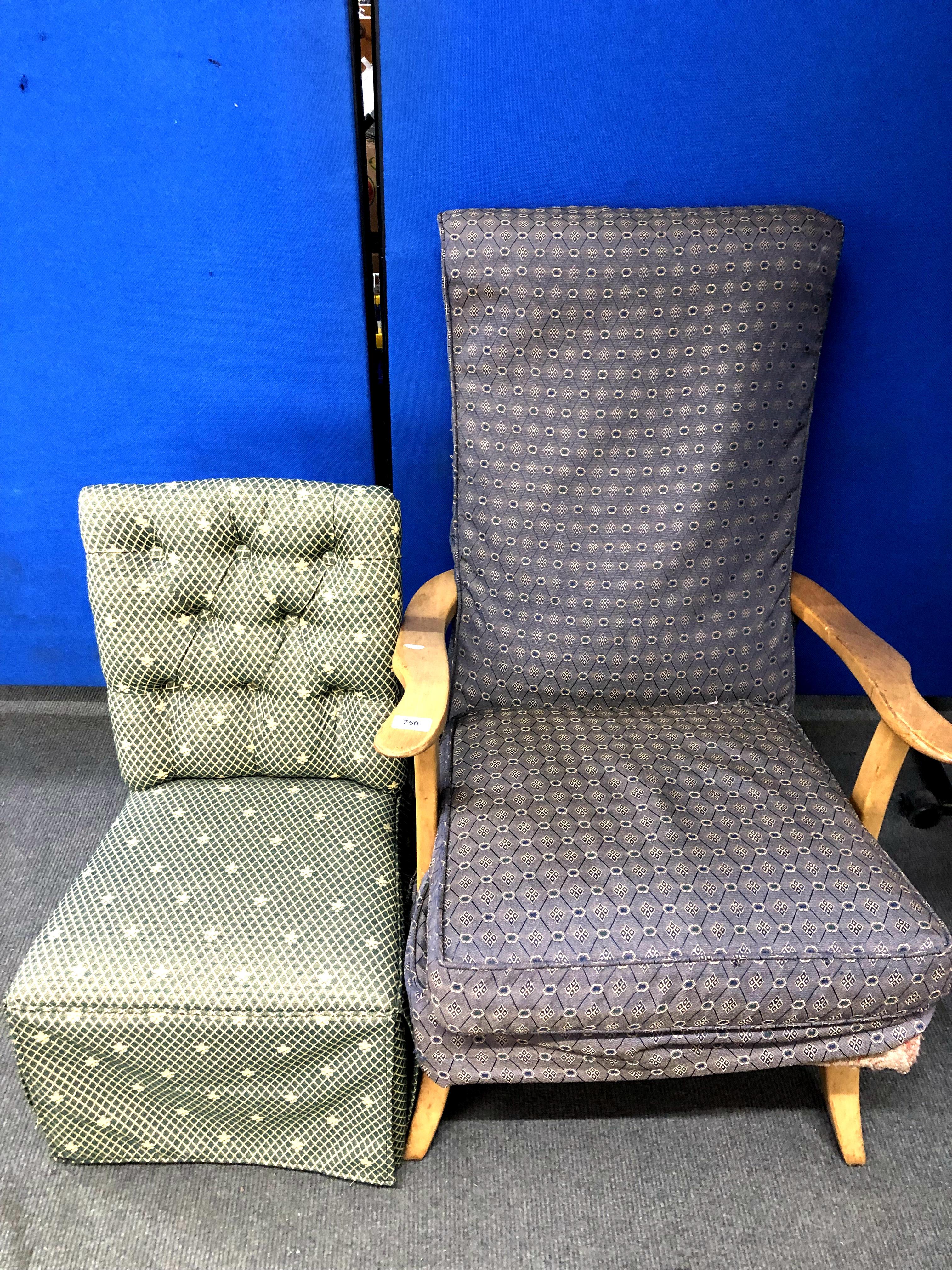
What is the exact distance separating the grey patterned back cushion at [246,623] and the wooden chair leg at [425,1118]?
460mm

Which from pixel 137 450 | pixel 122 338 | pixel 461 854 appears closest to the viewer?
pixel 461 854

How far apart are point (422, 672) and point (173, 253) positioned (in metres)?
0.91

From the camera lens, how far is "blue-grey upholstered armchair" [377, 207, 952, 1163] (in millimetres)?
1176

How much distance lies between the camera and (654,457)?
60.6 inches

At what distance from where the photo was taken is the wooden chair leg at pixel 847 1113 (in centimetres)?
136

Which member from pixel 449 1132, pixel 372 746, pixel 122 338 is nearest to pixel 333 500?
pixel 372 746

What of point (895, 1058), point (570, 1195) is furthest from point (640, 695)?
point (570, 1195)

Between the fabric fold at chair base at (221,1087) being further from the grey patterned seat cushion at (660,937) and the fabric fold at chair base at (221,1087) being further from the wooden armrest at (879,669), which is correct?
the wooden armrest at (879,669)

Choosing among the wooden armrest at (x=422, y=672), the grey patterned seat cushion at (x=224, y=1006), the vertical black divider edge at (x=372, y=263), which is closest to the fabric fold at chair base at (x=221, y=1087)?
the grey patterned seat cushion at (x=224, y=1006)

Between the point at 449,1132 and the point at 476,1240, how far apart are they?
158 millimetres

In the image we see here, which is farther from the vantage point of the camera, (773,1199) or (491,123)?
(491,123)

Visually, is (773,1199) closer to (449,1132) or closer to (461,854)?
(449,1132)

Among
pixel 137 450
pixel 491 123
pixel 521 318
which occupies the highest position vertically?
pixel 491 123

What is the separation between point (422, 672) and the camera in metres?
1.36
